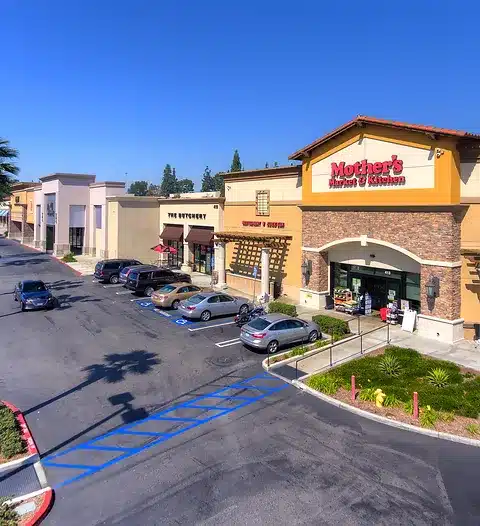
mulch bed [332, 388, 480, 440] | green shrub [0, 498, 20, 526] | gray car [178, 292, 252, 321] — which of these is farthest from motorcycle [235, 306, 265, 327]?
green shrub [0, 498, 20, 526]

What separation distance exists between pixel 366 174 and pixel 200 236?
18.5 m

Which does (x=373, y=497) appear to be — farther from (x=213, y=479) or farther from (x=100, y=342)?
(x=100, y=342)

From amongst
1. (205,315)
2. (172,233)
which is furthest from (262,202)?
(172,233)

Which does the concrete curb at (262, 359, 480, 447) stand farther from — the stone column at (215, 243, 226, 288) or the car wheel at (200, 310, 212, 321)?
the stone column at (215, 243, 226, 288)

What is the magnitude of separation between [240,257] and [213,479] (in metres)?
25.2

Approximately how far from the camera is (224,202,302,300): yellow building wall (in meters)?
30.2

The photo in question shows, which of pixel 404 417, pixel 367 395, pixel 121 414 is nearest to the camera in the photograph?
pixel 404 417

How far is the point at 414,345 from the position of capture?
824 inches

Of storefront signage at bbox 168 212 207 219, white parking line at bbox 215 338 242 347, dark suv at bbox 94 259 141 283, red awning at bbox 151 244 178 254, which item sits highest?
storefront signage at bbox 168 212 207 219

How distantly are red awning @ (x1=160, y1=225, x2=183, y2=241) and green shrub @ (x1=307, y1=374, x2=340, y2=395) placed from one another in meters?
29.5

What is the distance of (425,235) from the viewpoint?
21.9m

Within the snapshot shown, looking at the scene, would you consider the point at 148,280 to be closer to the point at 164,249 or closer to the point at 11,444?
the point at 164,249

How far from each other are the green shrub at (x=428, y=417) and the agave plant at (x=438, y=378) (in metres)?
2.20

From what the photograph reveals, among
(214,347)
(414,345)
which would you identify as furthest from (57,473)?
(414,345)
